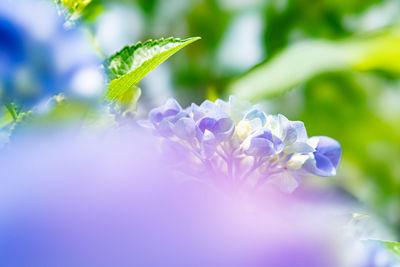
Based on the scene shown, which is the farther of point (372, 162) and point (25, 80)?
point (372, 162)

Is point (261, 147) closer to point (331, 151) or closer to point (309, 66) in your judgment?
point (331, 151)

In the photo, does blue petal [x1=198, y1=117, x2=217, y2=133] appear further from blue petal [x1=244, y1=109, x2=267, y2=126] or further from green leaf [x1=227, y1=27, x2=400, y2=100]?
green leaf [x1=227, y1=27, x2=400, y2=100]

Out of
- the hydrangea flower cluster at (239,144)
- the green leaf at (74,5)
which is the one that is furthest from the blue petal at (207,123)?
the green leaf at (74,5)

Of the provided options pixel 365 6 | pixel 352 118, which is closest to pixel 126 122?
pixel 352 118

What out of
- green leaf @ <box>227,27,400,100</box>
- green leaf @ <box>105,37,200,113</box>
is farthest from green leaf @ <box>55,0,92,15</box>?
green leaf @ <box>227,27,400,100</box>

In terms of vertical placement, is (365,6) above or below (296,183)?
above

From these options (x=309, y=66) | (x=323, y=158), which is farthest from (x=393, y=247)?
(x=309, y=66)

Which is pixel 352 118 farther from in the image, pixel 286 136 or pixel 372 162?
pixel 286 136
